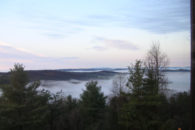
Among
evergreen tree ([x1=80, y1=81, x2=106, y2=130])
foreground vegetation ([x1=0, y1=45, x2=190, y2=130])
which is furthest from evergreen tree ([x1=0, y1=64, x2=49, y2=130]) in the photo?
evergreen tree ([x1=80, y1=81, x2=106, y2=130])

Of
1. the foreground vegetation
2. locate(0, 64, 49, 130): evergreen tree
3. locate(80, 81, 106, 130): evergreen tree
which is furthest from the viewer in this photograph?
locate(80, 81, 106, 130): evergreen tree

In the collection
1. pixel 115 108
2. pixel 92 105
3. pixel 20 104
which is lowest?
pixel 92 105

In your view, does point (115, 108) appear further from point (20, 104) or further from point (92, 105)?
point (20, 104)

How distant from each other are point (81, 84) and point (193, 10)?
3268 centimetres

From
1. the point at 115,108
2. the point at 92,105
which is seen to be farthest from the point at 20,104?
the point at 92,105

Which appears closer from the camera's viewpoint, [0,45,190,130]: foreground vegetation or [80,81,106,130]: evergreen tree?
[0,45,190,130]: foreground vegetation

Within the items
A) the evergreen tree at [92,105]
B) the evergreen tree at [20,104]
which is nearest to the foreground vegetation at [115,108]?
the evergreen tree at [20,104]

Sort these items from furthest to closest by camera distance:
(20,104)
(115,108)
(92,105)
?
(92,105), (115,108), (20,104)

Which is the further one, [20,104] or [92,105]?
[92,105]

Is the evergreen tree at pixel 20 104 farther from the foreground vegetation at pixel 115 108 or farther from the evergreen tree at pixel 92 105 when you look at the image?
the evergreen tree at pixel 92 105

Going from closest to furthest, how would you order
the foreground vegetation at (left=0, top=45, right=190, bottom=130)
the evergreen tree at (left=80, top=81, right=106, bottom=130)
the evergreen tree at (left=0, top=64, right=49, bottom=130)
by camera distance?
the foreground vegetation at (left=0, top=45, right=190, bottom=130)
the evergreen tree at (left=0, top=64, right=49, bottom=130)
the evergreen tree at (left=80, top=81, right=106, bottom=130)

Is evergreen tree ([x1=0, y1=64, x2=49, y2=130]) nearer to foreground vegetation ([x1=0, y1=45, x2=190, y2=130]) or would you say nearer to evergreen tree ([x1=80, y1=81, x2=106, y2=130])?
foreground vegetation ([x1=0, y1=45, x2=190, y2=130])

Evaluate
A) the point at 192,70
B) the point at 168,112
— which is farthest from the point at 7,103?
the point at 192,70

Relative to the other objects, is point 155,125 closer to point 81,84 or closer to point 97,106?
point 97,106
